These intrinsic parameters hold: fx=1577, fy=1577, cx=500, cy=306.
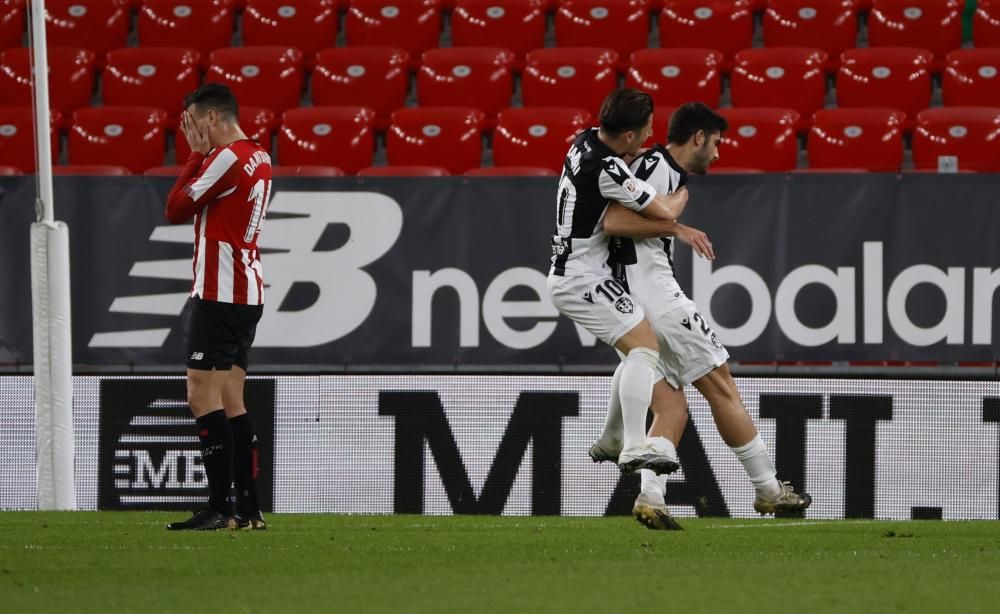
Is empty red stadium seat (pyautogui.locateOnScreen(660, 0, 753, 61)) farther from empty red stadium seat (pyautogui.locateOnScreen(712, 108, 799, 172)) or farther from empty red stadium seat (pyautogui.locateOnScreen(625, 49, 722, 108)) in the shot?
empty red stadium seat (pyautogui.locateOnScreen(712, 108, 799, 172))

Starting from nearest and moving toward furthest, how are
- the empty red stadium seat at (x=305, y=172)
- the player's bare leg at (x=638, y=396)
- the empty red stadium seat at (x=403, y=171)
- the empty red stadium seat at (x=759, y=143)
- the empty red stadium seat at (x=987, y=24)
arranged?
the player's bare leg at (x=638, y=396) < the empty red stadium seat at (x=305, y=172) < the empty red stadium seat at (x=403, y=171) < the empty red stadium seat at (x=759, y=143) < the empty red stadium seat at (x=987, y=24)

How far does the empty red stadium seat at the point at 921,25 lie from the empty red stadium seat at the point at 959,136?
169cm

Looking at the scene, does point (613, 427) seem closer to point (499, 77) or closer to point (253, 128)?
point (253, 128)

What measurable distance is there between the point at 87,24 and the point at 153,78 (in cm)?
126

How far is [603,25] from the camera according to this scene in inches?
486

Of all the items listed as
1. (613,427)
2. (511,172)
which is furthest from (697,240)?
(511,172)

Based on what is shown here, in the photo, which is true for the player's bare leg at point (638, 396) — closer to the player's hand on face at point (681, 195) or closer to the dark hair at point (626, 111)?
the player's hand on face at point (681, 195)

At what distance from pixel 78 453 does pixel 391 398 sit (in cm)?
176

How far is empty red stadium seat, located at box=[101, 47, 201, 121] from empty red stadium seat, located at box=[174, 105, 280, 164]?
57 centimetres

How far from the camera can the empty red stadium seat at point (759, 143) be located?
10312mm

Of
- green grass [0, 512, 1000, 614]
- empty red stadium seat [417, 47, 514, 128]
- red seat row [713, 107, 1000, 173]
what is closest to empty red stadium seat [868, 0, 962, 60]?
red seat row [713, 107, 1000, 173]

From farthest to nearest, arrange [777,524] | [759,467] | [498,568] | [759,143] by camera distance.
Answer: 1. [759,143]
2. [777,524]
3. [759,467]
4. [498,568]

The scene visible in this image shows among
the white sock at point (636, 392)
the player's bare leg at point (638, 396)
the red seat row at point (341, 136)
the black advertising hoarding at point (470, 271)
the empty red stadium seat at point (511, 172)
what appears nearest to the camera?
the player's bare leg at point (638, 396)

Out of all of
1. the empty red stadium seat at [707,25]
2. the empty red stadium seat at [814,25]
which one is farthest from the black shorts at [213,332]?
the empty red stadium seat at [814,25]
